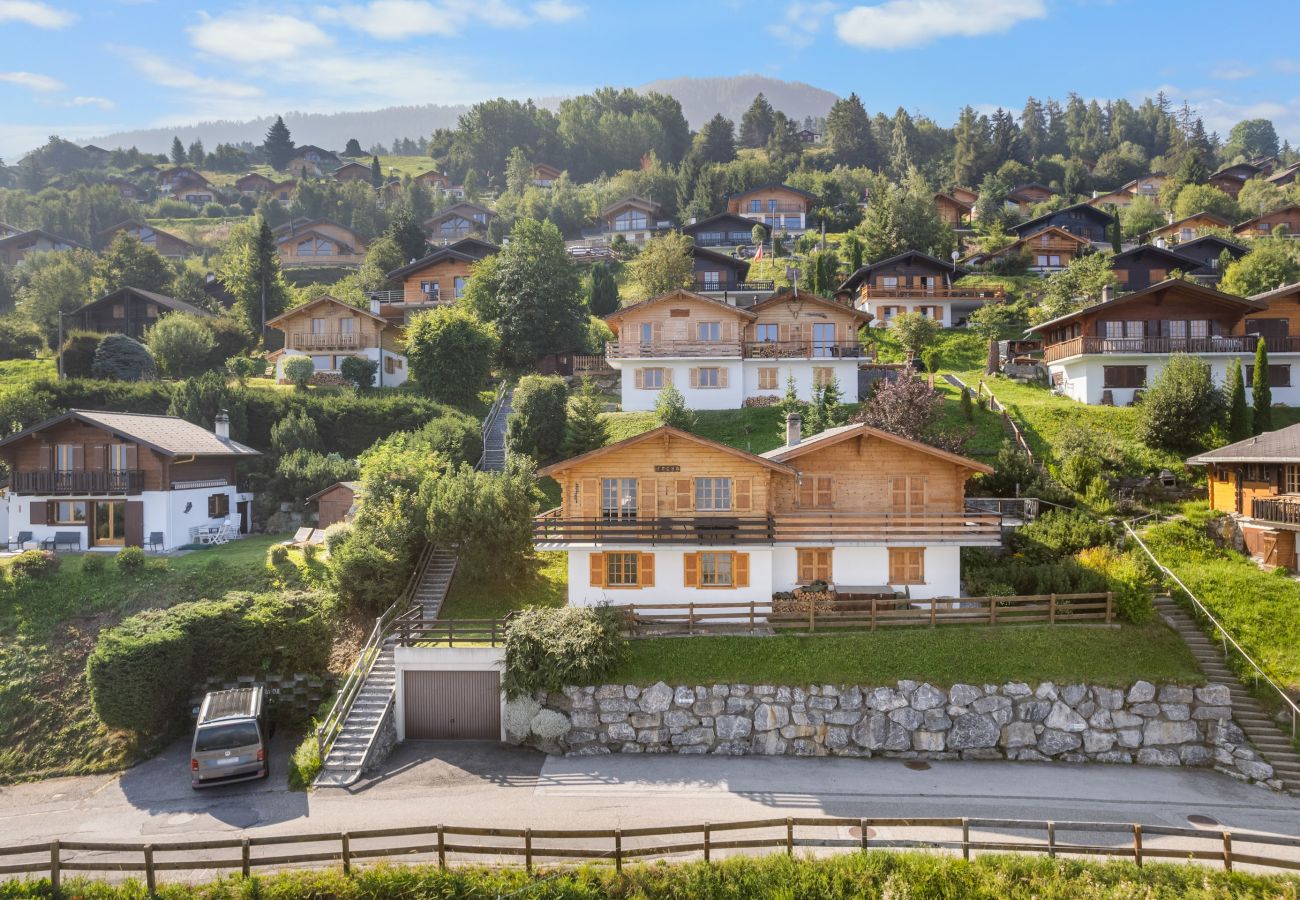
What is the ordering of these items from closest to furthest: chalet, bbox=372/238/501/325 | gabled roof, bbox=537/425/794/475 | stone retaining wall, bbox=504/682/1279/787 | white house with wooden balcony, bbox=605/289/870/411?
stone retaining wall, bbox=504/682/1279/787
gabled roof, bbox=537/425/794/475
white house with wooden balcony, bbox=605/289/870/411
chalet, bbox=372/238/501/325

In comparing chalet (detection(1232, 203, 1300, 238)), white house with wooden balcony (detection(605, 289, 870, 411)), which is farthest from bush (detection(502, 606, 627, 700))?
chalet (detection(1232, 203, 1300, 238))

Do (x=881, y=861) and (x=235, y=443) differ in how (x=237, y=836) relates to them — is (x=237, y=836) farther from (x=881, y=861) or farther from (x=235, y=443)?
(x=235, y=443)

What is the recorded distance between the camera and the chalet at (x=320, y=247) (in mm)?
89250

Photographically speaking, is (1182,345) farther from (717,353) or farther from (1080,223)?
(1080,223)

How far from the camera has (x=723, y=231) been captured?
8588 centimetres

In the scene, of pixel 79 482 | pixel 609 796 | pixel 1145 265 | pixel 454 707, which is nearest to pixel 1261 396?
pixel 1145 265

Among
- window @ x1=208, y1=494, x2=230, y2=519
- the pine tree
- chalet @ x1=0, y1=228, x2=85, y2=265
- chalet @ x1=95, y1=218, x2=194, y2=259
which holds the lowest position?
window @ x1=208, y1=494, x2=230, y2=519

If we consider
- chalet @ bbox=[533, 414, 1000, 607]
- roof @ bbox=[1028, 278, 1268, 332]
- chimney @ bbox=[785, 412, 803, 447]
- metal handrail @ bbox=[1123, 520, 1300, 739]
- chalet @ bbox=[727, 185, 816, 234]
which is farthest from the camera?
chalet @ bbox=[727, 185, 816, 234]

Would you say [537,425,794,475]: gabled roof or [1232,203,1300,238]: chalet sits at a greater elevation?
[1232,203,1300,238]: chalet

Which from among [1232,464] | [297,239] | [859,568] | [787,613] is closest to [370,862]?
[787,613]

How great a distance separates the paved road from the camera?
61.3 ft

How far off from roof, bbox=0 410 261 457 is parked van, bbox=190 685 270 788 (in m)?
16.4

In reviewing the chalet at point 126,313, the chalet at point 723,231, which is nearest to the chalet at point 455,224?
the chalet at point 723,231

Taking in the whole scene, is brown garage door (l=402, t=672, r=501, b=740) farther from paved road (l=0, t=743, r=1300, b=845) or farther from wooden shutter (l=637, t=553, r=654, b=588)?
wooden shutter (l=637, t=553, r=654, b=588)
